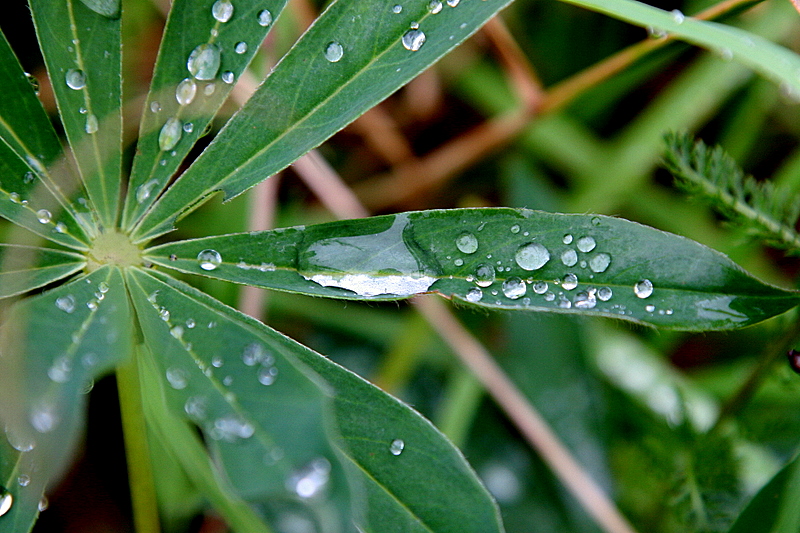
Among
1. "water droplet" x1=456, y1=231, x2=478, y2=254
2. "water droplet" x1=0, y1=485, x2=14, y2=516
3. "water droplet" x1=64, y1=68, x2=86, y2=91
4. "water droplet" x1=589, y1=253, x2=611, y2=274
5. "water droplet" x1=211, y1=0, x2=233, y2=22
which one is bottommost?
"water droplet" x1=589, y1=253, x2=611, y2=274

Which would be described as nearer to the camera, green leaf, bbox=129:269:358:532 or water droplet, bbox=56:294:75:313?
green leaf, bbox=129:269:358:532

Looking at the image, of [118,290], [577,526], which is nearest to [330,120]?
[118,290]

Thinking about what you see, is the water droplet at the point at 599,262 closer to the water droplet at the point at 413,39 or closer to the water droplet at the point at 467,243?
the water droplet at the point at 467,243

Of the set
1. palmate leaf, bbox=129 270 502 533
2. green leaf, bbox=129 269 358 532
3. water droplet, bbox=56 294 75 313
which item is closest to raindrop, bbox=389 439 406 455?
palmate leaf, bbox=129 270 502 533

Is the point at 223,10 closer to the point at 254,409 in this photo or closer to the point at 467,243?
the point at 467,243

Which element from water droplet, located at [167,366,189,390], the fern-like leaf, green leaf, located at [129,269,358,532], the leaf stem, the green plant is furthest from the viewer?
the fern-like leaf

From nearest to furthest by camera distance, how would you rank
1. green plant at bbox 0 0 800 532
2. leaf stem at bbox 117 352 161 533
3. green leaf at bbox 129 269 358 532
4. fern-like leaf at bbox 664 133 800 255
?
green leaf at bbox 129 269 358 532
green plant at bbox 0 0 800 532
leaf stem at bbox 117 352 161 533
fern-like leaf at bbox 664 133 800 255

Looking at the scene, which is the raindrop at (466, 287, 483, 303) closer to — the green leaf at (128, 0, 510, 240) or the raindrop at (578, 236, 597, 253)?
the raindrop at (578, 236, 597, 253)

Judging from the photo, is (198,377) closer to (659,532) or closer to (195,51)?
(195,51)
